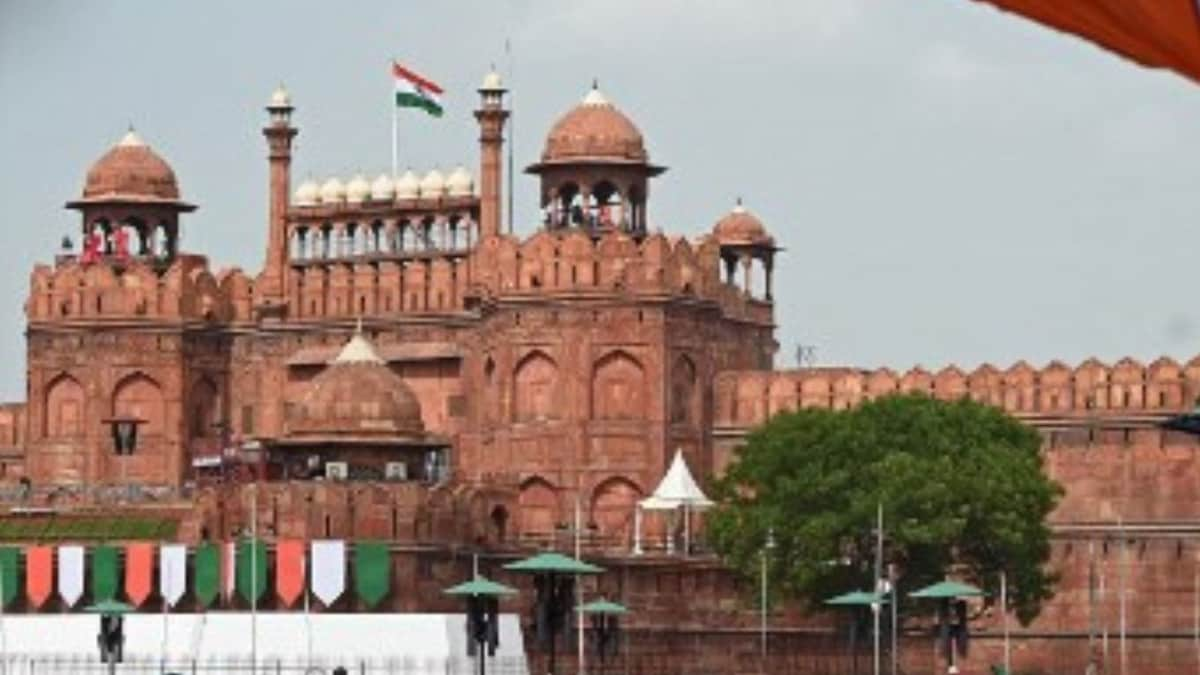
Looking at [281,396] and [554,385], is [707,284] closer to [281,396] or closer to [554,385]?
[554,385]

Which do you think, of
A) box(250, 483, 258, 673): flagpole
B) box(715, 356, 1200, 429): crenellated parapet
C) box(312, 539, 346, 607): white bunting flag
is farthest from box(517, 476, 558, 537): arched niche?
box(312, 539, 346, 607): white bunting flag

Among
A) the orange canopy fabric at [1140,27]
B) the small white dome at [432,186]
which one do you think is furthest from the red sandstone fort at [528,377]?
the orange canopy fabric at [1140,27]

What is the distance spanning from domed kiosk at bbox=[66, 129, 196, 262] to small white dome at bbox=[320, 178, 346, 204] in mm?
5312

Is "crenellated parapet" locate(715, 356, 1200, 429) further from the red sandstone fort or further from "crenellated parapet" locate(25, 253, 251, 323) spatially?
"crenellated parapet" locate(25, 253, 251, 323)

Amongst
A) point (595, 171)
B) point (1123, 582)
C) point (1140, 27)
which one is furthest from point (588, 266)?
point (1140, 27)

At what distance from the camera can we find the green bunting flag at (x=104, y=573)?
71.4 m

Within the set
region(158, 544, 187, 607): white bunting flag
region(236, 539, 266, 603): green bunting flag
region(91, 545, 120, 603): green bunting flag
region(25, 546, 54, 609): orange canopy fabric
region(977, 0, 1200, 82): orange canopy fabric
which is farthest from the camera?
region(25, 546, 54, 609): orange canopy fabric

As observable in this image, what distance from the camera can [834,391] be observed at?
94.4 m

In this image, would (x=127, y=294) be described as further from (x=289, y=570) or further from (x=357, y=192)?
(x=289, y=570)

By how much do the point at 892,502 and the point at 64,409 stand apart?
30284 millimetres

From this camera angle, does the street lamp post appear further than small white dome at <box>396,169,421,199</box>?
No

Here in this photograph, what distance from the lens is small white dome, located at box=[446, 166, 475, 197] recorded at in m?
95.1

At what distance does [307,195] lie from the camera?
97.1m

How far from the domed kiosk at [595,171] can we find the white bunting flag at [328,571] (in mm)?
23590
